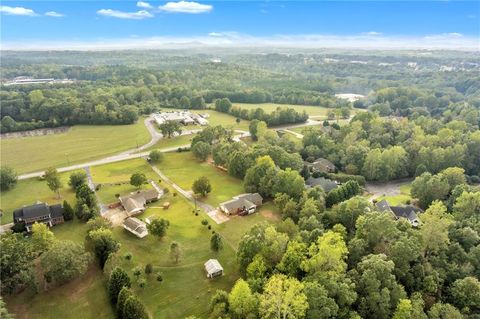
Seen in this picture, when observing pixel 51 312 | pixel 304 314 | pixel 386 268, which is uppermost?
pixel 386 268

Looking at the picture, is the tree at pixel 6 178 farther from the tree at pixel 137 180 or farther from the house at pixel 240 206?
the house at pixel 240 206

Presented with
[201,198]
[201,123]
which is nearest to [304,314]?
[201,198]

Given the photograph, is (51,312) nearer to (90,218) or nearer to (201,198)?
(90,218)

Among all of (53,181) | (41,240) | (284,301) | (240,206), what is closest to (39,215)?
(41,240)

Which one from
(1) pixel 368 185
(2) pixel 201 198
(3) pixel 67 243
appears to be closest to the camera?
(3) pixel 67 243

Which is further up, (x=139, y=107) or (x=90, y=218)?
(x=139, y=107)

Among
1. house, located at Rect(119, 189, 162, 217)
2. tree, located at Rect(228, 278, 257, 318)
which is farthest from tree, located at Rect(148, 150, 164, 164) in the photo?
tree, located at Rect(228, 278, 257, 318)
